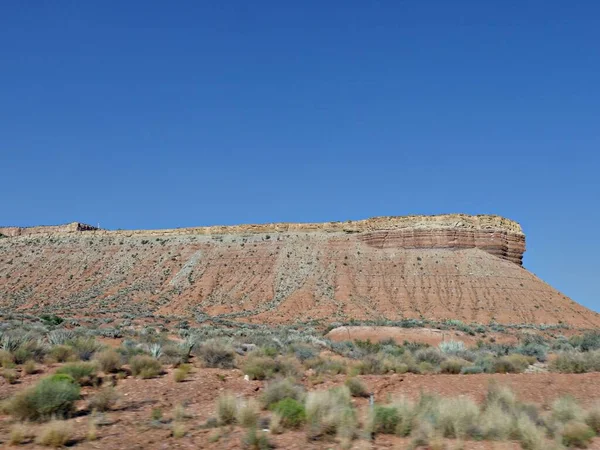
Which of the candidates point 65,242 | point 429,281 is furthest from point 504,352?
point 65,242

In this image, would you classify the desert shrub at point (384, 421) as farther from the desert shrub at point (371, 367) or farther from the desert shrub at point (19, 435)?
the desert shrub at point (371, 367)

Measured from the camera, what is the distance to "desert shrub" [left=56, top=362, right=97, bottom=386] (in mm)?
13273

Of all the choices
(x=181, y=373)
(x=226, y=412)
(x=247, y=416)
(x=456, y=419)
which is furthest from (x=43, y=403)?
(x=456, y=419)

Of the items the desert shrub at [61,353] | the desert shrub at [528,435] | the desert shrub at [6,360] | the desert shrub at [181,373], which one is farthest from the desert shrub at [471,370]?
the desert shrub at [6,360]

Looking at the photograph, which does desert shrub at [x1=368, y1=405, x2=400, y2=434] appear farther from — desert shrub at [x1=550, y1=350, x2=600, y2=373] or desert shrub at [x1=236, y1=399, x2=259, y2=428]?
desert shrub at [x1=550, y1=350, x2=600, y2=373]

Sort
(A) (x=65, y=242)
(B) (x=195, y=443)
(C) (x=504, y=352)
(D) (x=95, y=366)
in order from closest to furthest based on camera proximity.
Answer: (B) (x=195, y=443) < (D) (x=95, y=366) < (C) (x=504, y=352) < (A) (x=65, y=242)

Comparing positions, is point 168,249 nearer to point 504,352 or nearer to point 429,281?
point 429,281

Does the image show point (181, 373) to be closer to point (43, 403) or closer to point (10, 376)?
point (10, 376)

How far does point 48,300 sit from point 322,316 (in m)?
31.0

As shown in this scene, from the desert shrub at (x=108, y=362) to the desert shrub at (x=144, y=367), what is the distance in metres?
0.40

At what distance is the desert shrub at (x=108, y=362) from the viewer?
14768mm

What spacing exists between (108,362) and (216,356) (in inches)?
135

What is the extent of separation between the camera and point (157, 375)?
48.6 ft

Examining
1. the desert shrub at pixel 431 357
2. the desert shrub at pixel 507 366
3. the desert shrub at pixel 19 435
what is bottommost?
the desert shrub at pixel 19 435
